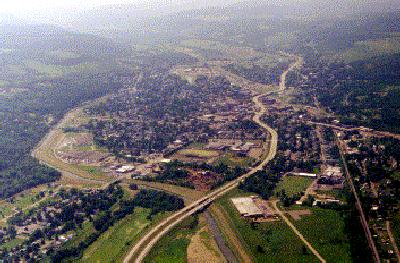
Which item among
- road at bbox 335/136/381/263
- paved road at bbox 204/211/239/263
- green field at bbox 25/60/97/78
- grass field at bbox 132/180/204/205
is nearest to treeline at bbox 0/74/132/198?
green field at bbox 25/60/97/78

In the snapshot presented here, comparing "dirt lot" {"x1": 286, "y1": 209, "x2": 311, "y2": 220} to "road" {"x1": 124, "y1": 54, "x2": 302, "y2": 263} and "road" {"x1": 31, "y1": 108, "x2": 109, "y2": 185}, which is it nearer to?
"road" {"x1": 124, "y1": 54, "x2": 302, "y2": 263}

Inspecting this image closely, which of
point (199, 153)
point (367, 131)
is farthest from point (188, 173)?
point (367, 131)

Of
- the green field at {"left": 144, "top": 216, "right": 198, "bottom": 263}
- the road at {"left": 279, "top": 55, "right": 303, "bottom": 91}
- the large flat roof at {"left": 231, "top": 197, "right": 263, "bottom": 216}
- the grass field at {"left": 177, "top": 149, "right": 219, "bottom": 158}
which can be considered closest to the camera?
the green field at {"left": 144, "top": 216, "right": 198, "bottom": 263}

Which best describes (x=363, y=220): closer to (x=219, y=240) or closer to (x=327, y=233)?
(x=327, y=233)

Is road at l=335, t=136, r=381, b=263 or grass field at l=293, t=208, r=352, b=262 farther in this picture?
grass field at l=293, t=208, r=352, b=262

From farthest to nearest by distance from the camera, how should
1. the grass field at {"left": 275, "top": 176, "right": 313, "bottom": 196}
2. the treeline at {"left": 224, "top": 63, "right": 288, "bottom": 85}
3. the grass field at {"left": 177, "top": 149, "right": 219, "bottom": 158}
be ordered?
the treeline at {"left": 224, "top": 63, "right": 288, "bottom": 85} → the grass field at {"left": 177, "top": 149, "right": 219, "bottom": 158} → the grass field at {"left": 275, "top": 176, "right": 313, "bottom": 196}

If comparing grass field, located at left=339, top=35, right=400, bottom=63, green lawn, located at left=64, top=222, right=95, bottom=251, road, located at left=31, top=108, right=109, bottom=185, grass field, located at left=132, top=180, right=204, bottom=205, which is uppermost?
grass field, located at left=339, top=35, right=400, bottom=63

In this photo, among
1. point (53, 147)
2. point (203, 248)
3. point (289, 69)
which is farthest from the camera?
point (289, 69)
